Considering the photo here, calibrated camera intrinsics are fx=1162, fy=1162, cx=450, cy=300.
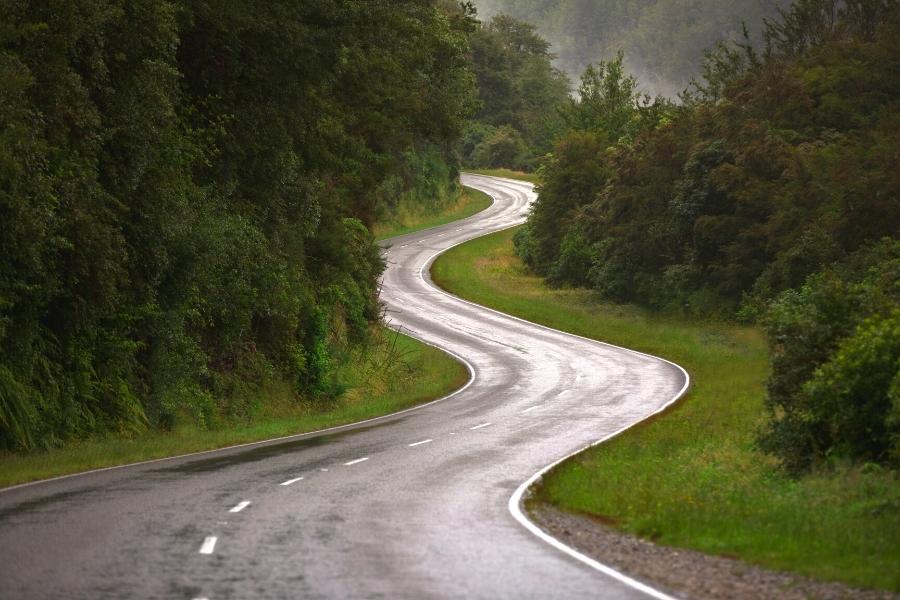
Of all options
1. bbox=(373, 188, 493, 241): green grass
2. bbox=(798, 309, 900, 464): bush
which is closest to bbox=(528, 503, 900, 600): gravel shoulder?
bbox=(798, 309, 900, 464): bush

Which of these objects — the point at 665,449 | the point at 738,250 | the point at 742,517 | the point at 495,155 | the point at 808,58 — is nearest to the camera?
the point at 742,517

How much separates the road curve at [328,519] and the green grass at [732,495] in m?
1.30

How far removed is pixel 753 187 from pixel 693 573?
1690 inches

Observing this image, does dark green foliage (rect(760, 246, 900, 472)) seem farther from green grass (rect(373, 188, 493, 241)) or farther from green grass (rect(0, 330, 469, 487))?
green grass (rect(373, 188, 493, 241))

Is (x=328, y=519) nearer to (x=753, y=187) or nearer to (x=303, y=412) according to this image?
(x=303, y=412)

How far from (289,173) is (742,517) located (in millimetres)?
20888

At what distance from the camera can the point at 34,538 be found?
12.3 m

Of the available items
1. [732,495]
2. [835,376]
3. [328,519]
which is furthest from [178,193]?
[835,376]

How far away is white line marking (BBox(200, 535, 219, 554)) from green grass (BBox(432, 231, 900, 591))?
4.97 meters

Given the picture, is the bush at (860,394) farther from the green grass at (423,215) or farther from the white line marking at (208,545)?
the green grass at (423,215)

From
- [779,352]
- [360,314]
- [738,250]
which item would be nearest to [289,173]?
[360,314]

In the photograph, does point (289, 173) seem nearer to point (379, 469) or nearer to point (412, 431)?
point (412, 431)

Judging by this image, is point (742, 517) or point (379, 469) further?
point (379, 469)

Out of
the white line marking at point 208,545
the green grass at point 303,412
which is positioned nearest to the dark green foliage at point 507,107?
the green grass at point 303,412
